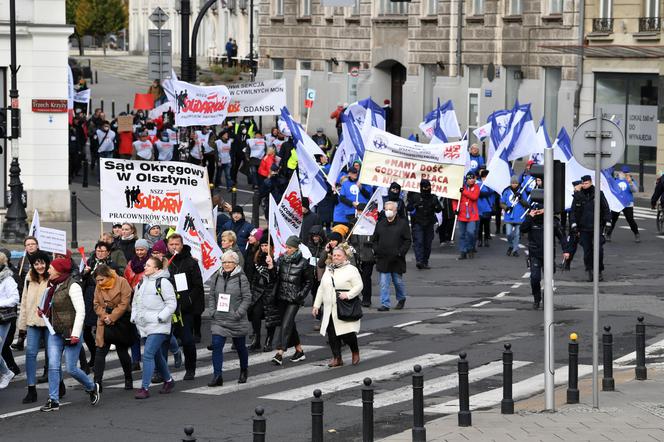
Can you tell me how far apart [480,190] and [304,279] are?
11291 mm

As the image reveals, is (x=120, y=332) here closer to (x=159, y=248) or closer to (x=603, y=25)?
(x=159, y=248)

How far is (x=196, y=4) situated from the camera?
86375mm

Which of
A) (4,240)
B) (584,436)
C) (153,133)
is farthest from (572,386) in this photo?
(153,133)

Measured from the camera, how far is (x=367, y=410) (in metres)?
12.9

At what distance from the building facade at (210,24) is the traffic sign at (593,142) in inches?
2187

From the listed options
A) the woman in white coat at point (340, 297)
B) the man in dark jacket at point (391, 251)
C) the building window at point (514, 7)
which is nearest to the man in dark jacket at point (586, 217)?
the man in dark jacket at point (391, 251)

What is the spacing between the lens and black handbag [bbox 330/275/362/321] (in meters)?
18.1

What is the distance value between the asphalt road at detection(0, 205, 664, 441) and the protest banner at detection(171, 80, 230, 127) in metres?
7.73

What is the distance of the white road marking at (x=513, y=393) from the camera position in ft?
51.5

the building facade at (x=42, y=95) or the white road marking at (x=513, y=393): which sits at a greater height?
the building facade at (x=42, y=95)

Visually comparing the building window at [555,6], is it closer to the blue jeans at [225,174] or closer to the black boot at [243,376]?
the blue jeans at [225,174]

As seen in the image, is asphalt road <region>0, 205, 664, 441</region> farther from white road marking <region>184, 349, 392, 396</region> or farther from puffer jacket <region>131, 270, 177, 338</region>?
puffer jacket <region>131, 270, 177, 338</region>

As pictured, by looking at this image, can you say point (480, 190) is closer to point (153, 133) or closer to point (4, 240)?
point (4, 240)

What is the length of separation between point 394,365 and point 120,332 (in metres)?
3.37
